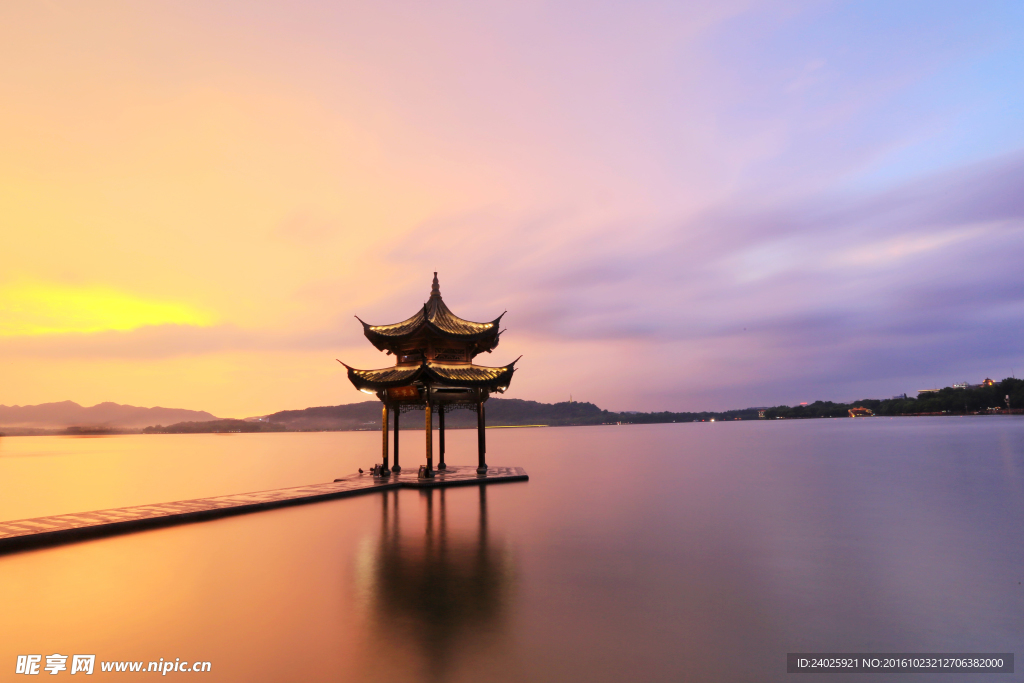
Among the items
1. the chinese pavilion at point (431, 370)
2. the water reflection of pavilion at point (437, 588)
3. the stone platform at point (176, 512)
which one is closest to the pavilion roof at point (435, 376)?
the chinese pavilion at point (431, 370)

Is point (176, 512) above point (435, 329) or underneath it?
underneath

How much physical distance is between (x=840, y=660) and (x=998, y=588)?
613 centimetres

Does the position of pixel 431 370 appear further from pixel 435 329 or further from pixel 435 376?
pixel 435 329

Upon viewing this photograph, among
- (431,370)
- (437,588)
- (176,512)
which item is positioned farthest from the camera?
(431,370)

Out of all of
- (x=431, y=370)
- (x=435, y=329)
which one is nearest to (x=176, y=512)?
(x=431, y=370)

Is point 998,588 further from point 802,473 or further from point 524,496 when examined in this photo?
point 802,473

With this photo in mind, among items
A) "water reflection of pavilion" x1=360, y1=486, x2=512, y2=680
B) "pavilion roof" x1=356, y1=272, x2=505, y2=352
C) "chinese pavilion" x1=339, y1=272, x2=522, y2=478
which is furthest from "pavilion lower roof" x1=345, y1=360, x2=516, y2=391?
"water reflection of pavilion" x1=360, y1=486, x2=512, y2=680

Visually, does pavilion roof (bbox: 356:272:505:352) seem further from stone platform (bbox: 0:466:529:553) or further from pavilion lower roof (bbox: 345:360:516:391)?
stone platform (bbox: 0:466:529:553)

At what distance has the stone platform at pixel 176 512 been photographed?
11.6 metres

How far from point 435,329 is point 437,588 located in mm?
13220

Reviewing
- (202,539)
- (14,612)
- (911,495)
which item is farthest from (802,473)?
(14,612)

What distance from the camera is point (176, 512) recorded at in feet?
46.3

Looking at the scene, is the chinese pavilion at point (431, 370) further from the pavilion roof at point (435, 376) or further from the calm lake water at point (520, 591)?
the calm lake water at point (520, 591)

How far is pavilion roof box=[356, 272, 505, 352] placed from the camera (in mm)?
21141
